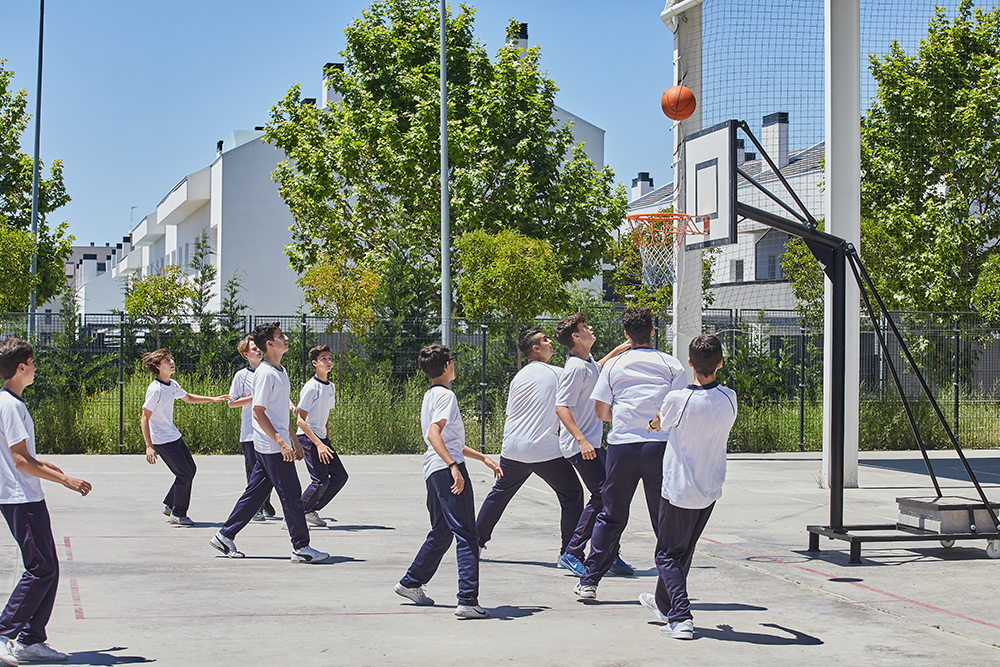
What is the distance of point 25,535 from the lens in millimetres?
5480

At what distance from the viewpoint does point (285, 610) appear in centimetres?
677

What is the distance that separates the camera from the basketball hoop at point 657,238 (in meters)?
14.5

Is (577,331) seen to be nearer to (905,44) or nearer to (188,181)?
(905,44)

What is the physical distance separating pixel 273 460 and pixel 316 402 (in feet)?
5.81

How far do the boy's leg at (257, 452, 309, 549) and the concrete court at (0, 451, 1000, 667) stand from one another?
0.90 ft

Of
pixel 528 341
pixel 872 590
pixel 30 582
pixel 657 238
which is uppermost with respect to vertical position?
pixel 657 238

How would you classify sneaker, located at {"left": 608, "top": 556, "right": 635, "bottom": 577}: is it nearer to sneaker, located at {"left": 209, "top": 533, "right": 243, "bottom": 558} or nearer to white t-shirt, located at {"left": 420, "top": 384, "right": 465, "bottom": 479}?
white t-shirt, located at {"left": 420, "top": 384, "right": 465, "bottom": 479}

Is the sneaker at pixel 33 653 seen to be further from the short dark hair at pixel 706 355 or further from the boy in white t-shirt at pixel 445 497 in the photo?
the short dark hair at pixel 706 355

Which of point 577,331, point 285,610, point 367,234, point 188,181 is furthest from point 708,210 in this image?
point 188,181

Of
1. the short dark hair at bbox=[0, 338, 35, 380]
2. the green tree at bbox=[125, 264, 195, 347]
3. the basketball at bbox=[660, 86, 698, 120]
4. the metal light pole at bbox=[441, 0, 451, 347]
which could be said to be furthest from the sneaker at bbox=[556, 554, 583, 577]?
the green tree at bbox=[125, 264, 195, 347]

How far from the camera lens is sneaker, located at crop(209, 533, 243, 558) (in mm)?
8703

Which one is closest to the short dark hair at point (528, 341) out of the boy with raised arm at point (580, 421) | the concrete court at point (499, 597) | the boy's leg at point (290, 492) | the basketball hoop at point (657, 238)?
the boy with raised arm at point (580, 421)

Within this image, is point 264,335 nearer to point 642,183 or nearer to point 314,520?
point 314,520

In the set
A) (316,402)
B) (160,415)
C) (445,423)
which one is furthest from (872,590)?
(160,415)
